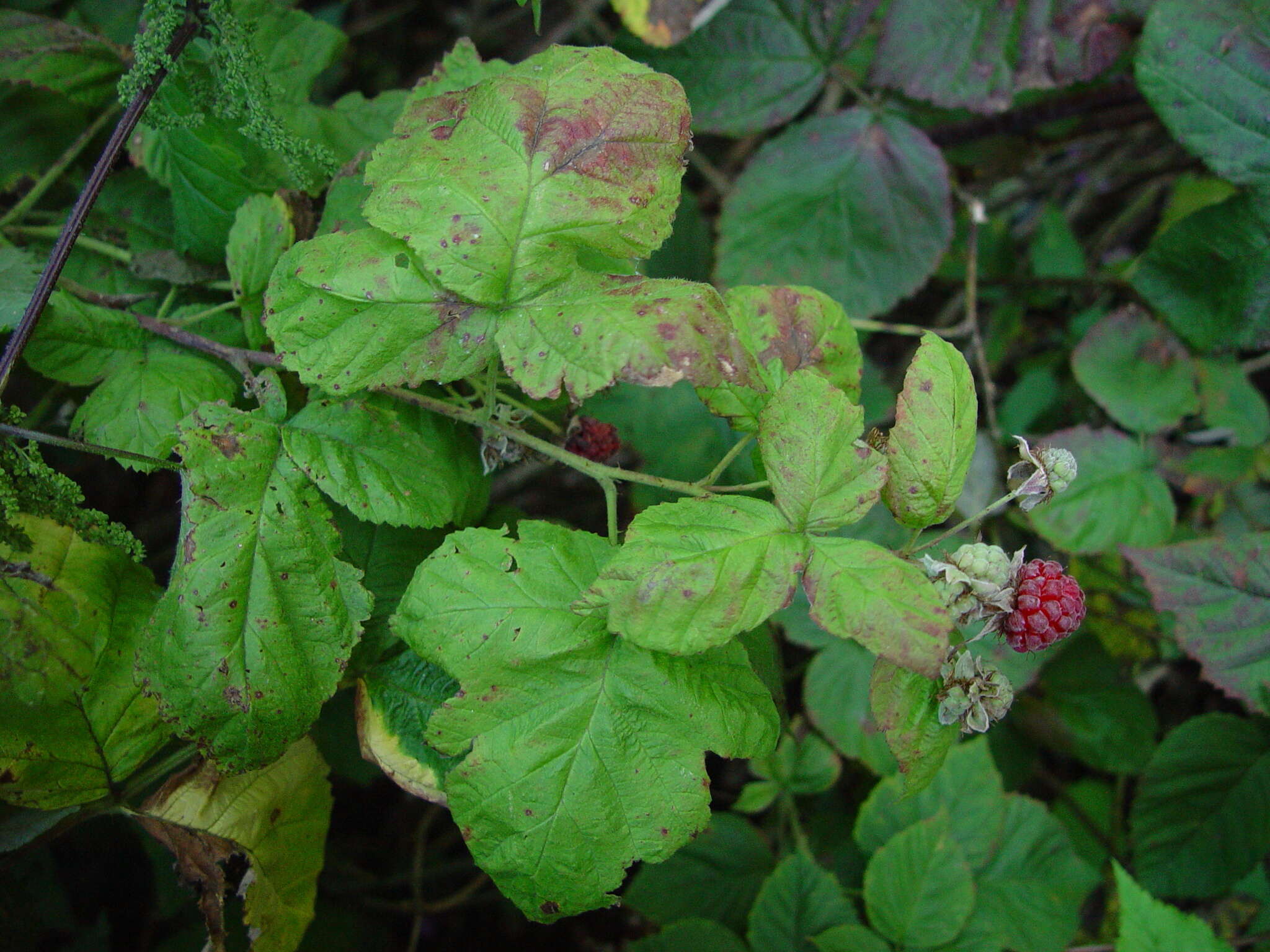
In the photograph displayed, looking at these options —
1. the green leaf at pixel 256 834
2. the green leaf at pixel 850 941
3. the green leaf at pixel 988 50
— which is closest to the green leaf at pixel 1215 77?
the green leaf at pixel 988 50

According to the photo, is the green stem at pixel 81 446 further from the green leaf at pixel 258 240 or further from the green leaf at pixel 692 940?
the green leaf at pixel 692 940

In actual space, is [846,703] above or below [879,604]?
below

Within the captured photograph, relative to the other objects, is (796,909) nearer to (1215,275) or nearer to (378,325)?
(378,325)

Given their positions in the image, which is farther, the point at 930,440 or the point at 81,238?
the point at 81,238

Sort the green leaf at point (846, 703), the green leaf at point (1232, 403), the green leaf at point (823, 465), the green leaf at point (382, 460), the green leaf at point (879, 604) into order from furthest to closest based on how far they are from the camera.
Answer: the green leaf at point (1232, 403) < the green leaf at point (846, 703) < the green leaf at point (382, 460) < the green leaf at point (823, 465) < the green leaf at point (879, 604)

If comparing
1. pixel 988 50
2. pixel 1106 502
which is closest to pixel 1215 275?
pixel 1106 502

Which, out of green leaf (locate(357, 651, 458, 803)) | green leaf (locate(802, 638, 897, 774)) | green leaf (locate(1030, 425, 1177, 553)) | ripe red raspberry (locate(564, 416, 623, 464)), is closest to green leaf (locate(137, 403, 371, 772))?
green leaf (locate(357, 651, 458, 803))

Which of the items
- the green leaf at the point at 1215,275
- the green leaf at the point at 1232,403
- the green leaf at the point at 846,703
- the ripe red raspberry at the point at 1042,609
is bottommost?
the green leaf at the point at 846,703

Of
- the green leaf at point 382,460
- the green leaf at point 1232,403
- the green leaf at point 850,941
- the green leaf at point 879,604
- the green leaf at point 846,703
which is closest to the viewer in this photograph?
the green leaf at point 879,604

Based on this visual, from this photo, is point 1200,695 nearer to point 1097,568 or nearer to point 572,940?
point 1097,568
